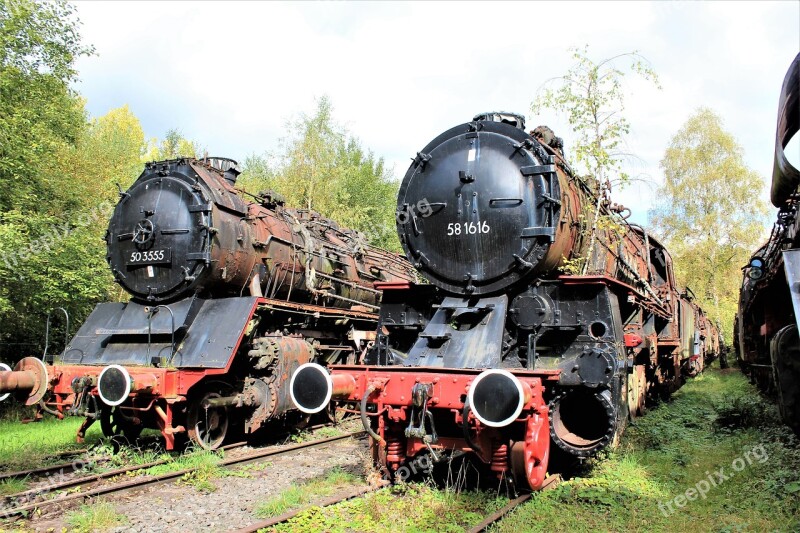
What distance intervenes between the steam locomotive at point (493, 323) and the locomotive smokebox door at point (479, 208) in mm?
11

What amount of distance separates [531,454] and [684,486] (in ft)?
5.92

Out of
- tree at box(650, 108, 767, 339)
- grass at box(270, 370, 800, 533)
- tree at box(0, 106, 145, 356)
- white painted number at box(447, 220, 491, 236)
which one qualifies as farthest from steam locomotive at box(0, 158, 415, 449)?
tree at box(650, 108, 767, 339)

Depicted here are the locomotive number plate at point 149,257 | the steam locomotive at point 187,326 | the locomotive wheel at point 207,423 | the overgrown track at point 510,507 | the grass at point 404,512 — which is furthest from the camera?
the locomotive number plate at point 149,257

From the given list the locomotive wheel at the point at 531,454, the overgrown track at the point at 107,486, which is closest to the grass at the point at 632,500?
the locomotive wheel at the point at 531,454

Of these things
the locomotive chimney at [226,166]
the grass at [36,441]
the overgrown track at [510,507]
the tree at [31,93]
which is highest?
the tree at [31,93]

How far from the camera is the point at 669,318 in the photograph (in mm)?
9539

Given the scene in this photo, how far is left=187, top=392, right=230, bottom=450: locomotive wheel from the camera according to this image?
7.22 meters

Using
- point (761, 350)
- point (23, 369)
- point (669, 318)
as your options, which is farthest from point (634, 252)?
point (23, 369)

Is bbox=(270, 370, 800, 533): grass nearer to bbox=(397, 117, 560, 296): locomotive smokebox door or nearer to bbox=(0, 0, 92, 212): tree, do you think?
bbox=(397, 117, 560, 296): locomotive smokebox door

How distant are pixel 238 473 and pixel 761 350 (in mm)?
9611

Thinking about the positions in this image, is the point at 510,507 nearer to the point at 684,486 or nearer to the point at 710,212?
the point at 684,486

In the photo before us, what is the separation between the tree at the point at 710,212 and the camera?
2473 centimetres

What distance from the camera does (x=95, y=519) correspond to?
4.71 metres

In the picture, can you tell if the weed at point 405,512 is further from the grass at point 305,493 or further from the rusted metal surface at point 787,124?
the rusted metal surface at point 787,124
